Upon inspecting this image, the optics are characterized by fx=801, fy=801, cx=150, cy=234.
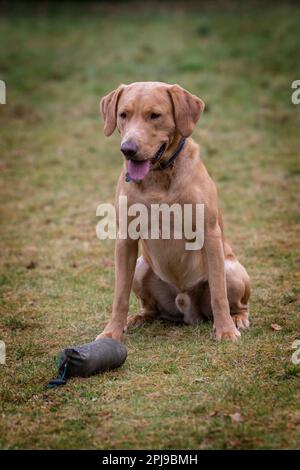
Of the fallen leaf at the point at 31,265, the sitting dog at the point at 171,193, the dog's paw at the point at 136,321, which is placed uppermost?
the sitting dog at the point at 171,193

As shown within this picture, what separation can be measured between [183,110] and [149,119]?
26cm

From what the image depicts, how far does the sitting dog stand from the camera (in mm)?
5273

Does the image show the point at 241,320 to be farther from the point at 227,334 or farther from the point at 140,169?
the point at 140,169

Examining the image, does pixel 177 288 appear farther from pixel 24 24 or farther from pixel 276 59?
pixel 24 24

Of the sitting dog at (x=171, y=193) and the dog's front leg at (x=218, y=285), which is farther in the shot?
the dog's front leg at (x=218, y=285)

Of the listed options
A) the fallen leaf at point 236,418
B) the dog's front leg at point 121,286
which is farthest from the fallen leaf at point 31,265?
the fallen leaf at point 236,418

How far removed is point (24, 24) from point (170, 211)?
59.9 feet

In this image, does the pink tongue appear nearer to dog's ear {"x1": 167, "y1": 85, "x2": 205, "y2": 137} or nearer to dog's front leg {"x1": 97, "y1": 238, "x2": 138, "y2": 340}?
dog's ear {"x1": 167, "y1": 85, "x2": 205, "y2": 137}

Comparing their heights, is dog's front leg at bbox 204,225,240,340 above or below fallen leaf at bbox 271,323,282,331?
above

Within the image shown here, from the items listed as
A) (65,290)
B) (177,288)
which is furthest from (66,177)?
(177,288)

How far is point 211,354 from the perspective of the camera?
17.2 feet

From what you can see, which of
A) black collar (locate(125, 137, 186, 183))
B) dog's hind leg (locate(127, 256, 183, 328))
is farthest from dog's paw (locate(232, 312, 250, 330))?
black collar (locate(125, 137, 186, 183))

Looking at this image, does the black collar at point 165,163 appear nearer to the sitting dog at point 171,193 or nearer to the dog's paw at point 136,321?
the sitting dog at point 171,193

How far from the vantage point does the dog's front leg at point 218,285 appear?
5.51m
